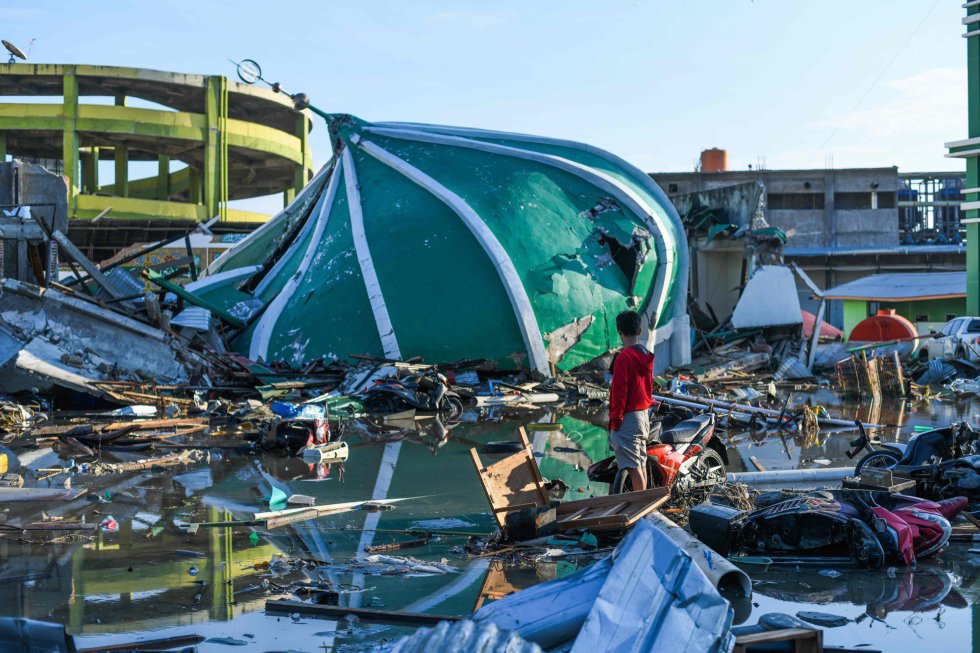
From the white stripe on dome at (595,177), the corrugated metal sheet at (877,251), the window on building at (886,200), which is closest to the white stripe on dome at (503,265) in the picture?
the white stripe on dome at (595,177)

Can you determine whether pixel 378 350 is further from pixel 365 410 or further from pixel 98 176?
pixel 98 176

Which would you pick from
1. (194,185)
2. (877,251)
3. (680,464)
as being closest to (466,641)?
(680,464)

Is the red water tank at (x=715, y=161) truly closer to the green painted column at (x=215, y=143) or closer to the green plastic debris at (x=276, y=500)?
the green painted column at (x=215, y=143)

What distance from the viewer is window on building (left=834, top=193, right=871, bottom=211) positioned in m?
49.7

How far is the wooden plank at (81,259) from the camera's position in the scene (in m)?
16.2

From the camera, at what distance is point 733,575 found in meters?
5.33

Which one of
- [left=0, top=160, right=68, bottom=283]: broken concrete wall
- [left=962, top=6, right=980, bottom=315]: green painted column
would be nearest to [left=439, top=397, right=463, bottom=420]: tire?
[left=0, top=160, right=68, bottom=283]: broken concrete wall

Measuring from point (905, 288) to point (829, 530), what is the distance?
3119cm

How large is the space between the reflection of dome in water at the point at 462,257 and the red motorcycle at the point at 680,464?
1068 centimetres

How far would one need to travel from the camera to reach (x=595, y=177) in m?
22.9

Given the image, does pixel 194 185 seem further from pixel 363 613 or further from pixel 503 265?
pixel 363 613

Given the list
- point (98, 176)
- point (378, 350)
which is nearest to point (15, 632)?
point (378, 350)

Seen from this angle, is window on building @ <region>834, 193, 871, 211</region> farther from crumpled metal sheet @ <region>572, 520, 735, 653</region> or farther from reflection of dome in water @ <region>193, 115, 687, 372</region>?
crumpled metal sheet @ <region>572, 520, 735, 653</region>

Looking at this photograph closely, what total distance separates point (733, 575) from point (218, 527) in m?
3.83
